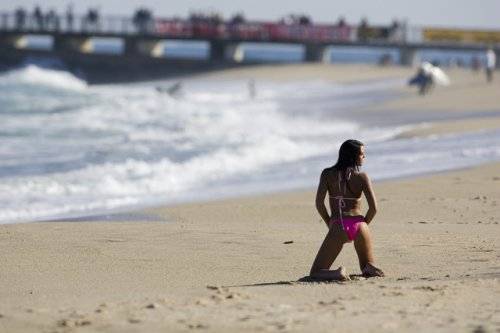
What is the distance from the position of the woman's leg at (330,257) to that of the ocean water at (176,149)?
5.33 m

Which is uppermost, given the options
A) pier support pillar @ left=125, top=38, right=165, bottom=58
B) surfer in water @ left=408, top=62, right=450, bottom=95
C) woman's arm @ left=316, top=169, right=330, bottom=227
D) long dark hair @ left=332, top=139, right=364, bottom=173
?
long dark hair @ left=332, top=139, right=364, bottom=173

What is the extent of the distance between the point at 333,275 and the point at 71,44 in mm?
59996

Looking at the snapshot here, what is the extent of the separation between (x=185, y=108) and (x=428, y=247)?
30.0 m

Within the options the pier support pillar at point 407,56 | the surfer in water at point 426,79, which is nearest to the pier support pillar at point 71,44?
the pier support pillar at point 407,56

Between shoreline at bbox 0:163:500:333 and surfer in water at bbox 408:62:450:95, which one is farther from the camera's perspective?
surfer in water at bbox 408:62:450:95

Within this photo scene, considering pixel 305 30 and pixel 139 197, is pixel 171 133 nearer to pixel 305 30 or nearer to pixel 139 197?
pixel 139 197

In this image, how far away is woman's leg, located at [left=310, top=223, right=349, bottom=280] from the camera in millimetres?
9234

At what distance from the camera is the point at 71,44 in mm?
68188

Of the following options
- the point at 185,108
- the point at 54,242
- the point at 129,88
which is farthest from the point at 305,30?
the point at 54,242

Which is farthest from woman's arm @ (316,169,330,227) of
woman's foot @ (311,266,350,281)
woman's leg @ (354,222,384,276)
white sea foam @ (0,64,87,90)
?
white sea foam @ (0,64,87,90)

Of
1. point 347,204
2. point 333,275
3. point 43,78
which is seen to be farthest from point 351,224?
point 43,78

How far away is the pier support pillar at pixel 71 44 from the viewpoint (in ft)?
222

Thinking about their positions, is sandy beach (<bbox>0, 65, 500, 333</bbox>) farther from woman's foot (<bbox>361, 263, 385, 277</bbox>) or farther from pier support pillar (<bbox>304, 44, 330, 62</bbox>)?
pier support pillar (<bbox>304, 44, 330, 62</bbox>)

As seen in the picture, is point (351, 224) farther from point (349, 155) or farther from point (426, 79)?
point (426, 79)
